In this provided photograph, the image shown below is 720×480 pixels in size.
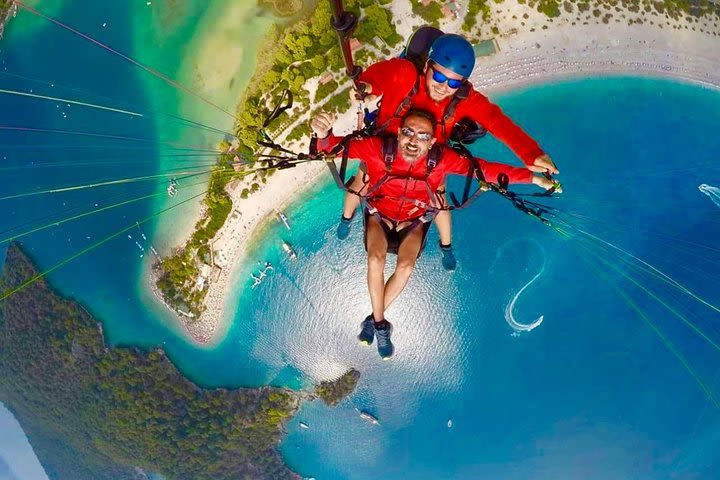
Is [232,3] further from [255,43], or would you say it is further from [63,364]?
[63,364]

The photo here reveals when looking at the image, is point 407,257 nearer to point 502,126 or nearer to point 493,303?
point 502,126

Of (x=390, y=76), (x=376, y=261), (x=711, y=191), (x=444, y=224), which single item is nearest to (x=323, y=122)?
(x=390, y=76)

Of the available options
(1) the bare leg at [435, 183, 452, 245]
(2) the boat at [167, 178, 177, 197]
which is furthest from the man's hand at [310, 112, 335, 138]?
(2) the boat at [167, 178, 177, 197]

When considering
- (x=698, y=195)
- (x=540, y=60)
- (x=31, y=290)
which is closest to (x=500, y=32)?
(x=540, y=60)

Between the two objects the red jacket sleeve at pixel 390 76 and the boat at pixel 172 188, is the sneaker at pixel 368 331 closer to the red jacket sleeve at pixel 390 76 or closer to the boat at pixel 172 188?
the red jacket sleeve at pixel 390 76

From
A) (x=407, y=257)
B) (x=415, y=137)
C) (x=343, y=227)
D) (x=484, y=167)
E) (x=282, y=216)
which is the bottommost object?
(x=407, y=257)

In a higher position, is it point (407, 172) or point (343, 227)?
point (343, 227)
